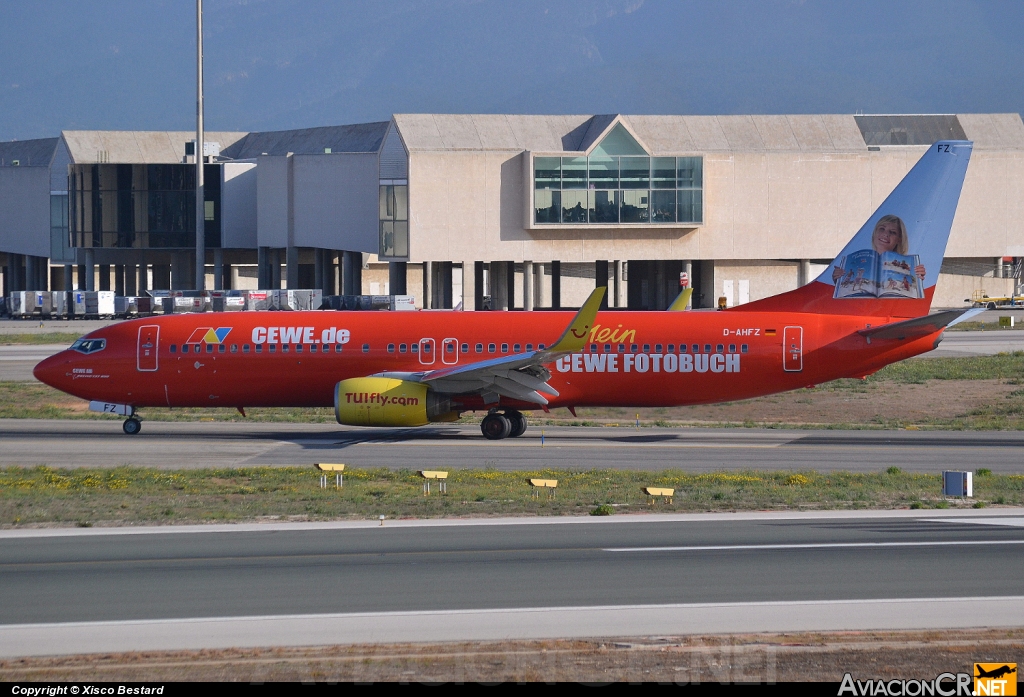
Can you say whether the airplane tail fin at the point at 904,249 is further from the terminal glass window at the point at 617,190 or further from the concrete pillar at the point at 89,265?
the concrete pillar at the point at 89,265

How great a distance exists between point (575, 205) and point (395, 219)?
523 inches

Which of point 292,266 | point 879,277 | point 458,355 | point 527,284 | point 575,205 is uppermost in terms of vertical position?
point 575,205

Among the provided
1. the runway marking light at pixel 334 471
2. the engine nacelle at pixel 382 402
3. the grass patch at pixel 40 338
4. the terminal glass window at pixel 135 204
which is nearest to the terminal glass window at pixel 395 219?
the grass patch at pixel 40 338

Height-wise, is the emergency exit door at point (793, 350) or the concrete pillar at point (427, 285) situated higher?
the concrete pillar at point (427, 285)

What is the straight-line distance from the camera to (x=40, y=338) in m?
73.8

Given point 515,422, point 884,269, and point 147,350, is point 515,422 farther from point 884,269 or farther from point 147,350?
point 884,269

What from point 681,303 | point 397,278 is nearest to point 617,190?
point 397,278

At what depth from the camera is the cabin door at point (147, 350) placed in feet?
127

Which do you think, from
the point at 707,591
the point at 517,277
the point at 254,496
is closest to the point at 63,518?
the point at 254,496

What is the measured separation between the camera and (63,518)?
935 inches

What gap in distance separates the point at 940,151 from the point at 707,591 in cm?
2357

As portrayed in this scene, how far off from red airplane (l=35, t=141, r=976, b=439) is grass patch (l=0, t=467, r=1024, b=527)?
7189 millimetres

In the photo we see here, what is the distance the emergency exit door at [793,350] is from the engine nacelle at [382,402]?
11119 millimetres

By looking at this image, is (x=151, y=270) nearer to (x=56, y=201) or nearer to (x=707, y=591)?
(x=56, y=201)
